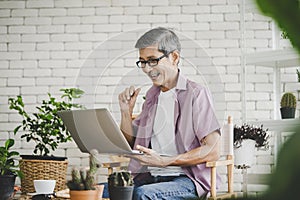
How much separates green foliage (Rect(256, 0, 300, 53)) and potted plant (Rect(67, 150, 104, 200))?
261cm

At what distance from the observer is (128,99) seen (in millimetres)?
3672

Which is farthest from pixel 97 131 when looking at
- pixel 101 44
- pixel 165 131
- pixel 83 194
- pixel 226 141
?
pixel 101 44

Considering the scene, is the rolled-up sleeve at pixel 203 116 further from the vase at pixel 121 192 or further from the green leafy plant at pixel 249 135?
the vase at pixel 121 192

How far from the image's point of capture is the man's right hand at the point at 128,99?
363cm

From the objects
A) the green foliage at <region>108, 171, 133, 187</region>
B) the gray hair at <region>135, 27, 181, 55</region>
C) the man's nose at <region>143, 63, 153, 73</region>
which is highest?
the gray hair at <region>135, 27, 181, 55</region>

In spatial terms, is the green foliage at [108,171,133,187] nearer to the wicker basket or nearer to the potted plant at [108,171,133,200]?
the potted plant at [108,171,133,200]

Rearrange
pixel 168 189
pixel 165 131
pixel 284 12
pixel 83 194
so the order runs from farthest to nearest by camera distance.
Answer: pixel 165 131 < pixel 168 189 < pixel 83 194 < pixel 284 12

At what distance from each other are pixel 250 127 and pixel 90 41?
1680 mm

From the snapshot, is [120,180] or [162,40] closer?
[120,180]

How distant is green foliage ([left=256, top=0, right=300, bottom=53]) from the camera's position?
109 mm

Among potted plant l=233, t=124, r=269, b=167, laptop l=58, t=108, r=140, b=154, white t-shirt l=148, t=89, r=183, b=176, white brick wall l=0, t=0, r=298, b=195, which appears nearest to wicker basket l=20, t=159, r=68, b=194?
laptop l=58, t=108, r=140, b=154

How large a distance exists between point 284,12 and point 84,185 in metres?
2.68

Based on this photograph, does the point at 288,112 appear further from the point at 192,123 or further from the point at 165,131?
the point at 165,131

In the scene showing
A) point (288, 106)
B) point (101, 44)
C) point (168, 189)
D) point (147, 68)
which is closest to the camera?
point (168, 189)
